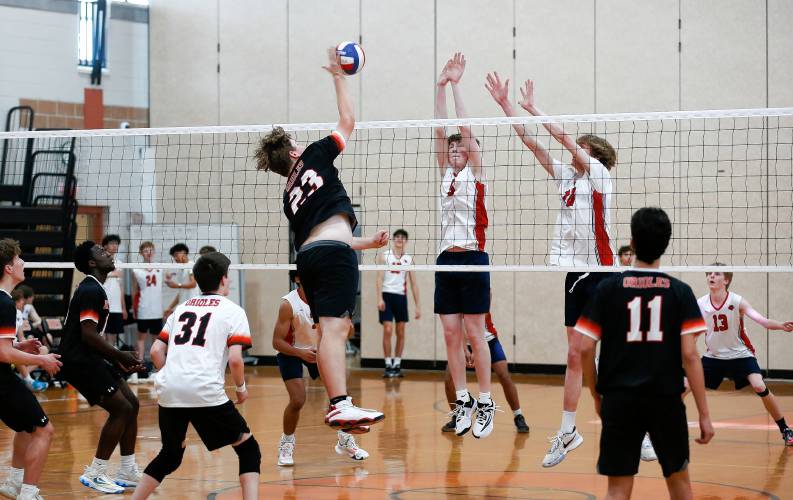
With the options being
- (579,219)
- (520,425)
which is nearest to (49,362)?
(579,219)

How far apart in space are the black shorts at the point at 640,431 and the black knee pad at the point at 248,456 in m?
2.10

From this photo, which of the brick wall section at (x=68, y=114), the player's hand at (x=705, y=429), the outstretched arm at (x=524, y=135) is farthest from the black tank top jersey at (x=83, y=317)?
the brick wall section at (x=68, y=114)

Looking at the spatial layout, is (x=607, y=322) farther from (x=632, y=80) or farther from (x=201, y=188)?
(x=201, y=188)

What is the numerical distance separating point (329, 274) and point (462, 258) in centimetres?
273

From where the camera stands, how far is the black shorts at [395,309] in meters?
16.5

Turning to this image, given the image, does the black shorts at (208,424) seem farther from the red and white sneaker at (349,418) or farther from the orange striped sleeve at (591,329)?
the orange striped sleeve at (591,329)

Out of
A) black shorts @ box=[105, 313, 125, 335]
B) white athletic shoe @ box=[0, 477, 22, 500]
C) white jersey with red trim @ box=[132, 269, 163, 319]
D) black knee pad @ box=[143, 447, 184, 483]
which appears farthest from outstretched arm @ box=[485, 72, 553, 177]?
white jersey with red trim @ box=[132, 269, 163, 319]

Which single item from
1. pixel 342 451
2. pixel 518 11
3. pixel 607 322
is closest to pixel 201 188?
pixel 518 11

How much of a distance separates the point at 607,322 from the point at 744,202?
35.6 feet

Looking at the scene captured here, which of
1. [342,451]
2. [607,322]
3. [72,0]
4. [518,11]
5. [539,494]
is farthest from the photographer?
[72,0]

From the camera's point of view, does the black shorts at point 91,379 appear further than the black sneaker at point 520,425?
No

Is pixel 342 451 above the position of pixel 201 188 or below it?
below

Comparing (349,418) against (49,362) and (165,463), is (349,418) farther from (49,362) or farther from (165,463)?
(49,362)

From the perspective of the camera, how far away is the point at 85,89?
59.0 feet
